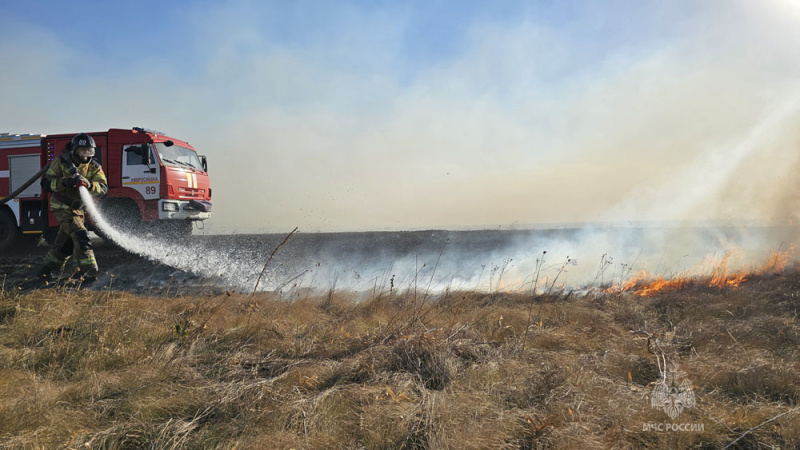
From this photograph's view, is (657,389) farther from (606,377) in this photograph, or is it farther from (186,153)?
(186,153)

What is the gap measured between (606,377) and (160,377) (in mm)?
3838

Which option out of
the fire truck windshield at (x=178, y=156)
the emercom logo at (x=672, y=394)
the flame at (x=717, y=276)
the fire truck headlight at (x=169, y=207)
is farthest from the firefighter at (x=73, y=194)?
the flame at (x=717, y=276)

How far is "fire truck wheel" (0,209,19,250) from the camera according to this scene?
11.1 meters

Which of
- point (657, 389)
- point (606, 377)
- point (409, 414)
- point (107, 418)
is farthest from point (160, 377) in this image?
point (657, 389)

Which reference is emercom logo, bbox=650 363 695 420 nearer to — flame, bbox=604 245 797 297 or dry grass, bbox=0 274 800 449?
dry grass, bbox=0 274 800 449

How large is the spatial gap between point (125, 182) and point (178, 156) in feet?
4.64

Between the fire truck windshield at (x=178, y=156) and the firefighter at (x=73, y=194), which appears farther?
the fire truck windshield at (x=178, y=156)

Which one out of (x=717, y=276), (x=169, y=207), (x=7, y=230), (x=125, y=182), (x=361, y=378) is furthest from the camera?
(x=7, y=230)

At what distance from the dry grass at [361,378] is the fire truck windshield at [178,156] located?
5.73 meters

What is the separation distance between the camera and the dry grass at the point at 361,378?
275 cm

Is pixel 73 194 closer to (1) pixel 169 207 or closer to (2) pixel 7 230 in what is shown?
(1) pixel 169 207

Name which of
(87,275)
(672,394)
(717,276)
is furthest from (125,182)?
(717,276)

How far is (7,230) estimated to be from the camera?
36.6 ft

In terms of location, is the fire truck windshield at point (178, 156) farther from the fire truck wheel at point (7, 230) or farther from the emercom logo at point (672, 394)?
the emercom logo at point (672, 394)
